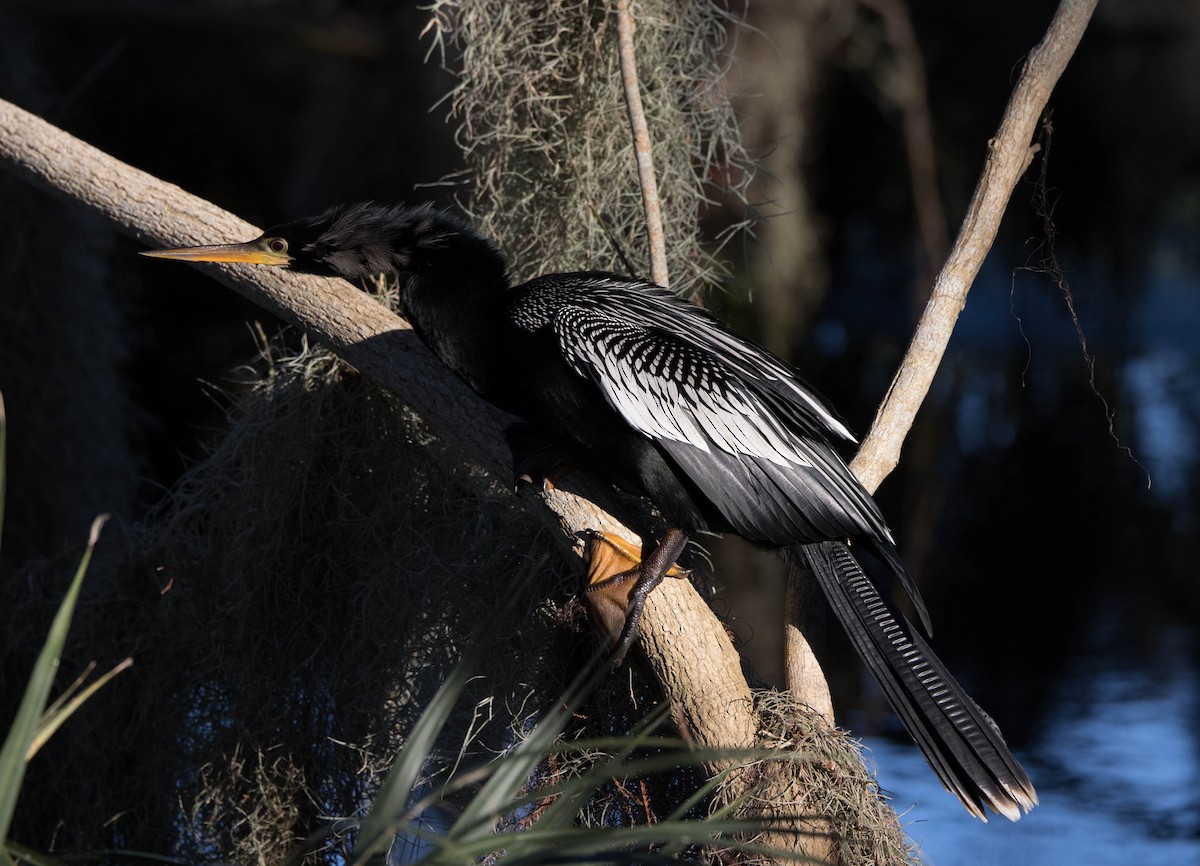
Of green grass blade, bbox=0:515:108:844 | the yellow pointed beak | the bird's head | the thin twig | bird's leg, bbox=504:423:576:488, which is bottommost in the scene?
green grass blade, bbox=0:515:108:844

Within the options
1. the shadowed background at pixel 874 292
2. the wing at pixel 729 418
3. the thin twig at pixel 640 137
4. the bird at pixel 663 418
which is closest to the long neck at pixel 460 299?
the bird at pixel 663 418

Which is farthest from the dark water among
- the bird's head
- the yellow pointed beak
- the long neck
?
the yellow pointed beak

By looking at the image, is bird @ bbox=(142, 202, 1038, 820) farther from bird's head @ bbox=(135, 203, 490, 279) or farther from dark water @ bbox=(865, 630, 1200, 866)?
dark water @ bbox=(865, 630, 1200, 866)

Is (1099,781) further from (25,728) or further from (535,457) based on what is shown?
(25,728)

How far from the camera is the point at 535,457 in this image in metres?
1.69

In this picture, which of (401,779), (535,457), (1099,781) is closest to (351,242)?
(535,457)

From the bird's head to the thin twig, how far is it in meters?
0.31

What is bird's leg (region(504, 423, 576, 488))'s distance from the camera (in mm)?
1675

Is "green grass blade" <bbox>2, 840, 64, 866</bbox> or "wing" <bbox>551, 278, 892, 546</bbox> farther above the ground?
"wing" <bbox>551, 278, 892, 546</bbox>

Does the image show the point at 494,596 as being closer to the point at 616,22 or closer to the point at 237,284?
the point at 237,284

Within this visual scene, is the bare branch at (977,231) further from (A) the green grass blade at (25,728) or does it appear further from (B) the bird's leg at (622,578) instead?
(A) the green grass blade at (25,728)

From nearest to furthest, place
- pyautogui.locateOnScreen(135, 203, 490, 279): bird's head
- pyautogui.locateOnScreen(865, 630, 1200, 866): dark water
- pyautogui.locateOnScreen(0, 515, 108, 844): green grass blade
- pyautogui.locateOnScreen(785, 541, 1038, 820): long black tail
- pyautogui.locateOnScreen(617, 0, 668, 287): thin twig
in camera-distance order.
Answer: pyautogui.locateOnScreen(0, 515, 108, 844): green grass blade, pyautogui.locateOnScreen(785, 541, 1038, 820): long black tail, pyautogui.locateOnScreen(135, 203, 490, 279): bird's head, pyautogui.locateOnScreen(617, 0, 668, 287): thin twig, pyautogui.locateOnScreen(865, 630, 1200, 866): dark water

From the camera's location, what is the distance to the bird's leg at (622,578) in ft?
4.99

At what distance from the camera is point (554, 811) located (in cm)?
102
